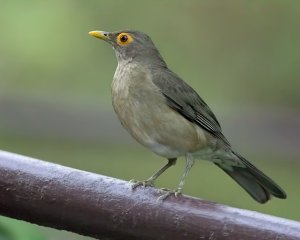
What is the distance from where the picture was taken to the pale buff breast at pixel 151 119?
14.2 ft

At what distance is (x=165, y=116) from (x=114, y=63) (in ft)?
22.8

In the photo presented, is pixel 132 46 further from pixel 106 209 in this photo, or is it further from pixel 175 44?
pixel 175 44

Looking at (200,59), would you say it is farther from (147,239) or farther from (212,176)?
(147,239)

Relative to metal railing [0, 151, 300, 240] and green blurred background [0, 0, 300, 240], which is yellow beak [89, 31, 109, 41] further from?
green blurred background [0, 0, 300, 240]

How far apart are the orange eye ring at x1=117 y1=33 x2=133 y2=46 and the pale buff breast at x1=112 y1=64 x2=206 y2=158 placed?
326 mm

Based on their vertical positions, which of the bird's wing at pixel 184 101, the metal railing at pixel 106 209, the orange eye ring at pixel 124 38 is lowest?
the metal railing at pixel 106 209

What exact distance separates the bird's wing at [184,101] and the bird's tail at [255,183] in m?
0.21

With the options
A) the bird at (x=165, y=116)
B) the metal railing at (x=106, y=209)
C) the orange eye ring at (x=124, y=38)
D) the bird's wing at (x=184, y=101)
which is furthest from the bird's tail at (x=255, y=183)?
the metal railing at (x=106, y=209)

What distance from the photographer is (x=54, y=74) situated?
10789mm

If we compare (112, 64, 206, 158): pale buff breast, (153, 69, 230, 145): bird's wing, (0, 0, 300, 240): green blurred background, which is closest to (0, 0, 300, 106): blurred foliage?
(0, 0, 300, 240): green blurred background

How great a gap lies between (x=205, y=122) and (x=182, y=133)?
0.28 metres

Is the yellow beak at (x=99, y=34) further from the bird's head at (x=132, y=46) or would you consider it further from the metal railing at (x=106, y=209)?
the metal railing at (x=106, y=209)

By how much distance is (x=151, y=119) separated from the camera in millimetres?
4344

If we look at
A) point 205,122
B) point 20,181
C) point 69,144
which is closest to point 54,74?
point 69,144
